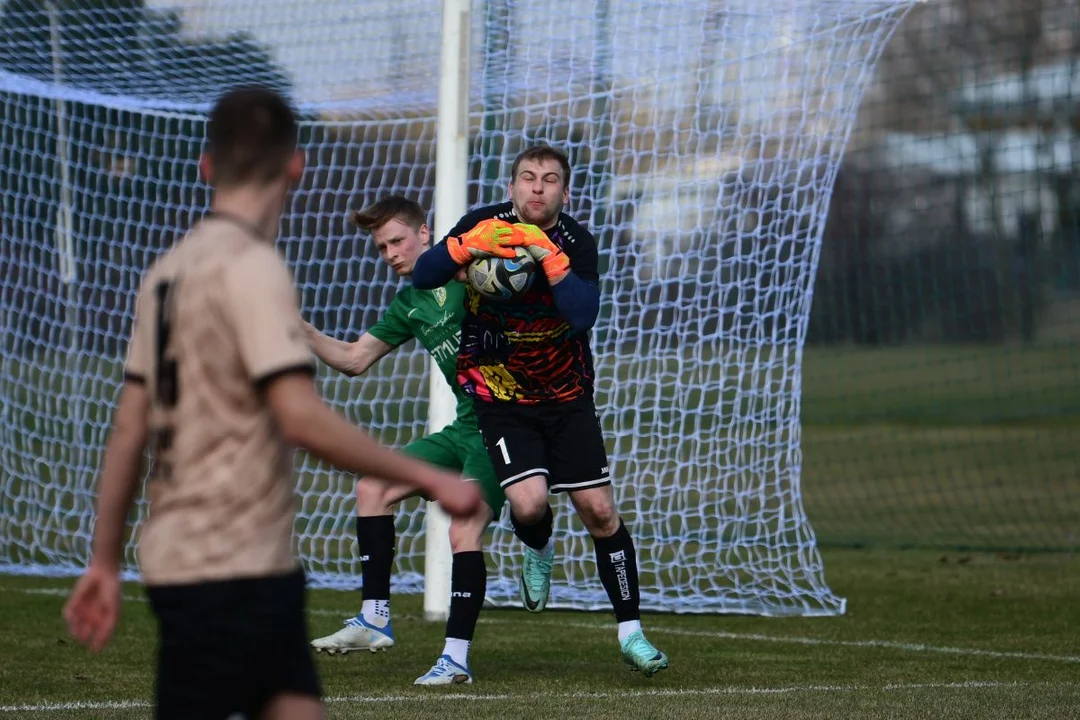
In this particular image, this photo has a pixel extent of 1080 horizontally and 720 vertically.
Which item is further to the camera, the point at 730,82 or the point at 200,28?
the point at 200,28

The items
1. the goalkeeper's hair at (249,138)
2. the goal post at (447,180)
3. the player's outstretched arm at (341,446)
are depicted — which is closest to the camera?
the player's outstretched arm at (341,446)

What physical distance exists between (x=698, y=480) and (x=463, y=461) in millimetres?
2993

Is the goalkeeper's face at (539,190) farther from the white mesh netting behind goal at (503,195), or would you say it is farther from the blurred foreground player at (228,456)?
the white mesh netting behind goal at (503,195)

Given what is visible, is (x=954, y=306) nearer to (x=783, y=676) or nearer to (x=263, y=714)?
(x=783, y=676)

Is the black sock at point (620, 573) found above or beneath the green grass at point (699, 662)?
above

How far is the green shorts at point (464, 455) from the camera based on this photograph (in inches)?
245

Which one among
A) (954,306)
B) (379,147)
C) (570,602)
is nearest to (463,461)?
(570,602)

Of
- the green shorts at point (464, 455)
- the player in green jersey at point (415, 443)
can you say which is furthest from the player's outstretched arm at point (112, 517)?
the green shorts at point (464, 455)

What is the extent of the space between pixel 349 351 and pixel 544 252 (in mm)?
1105

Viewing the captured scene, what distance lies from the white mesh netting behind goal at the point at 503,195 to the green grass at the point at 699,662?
0.69 metres

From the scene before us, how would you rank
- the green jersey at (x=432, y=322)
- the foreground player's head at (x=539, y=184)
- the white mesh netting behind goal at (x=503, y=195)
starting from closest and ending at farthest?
the foreground player's head at (x=539, y=184) → the green jersey at (x=432, y=322) → the white mesh netting behind goal at (x=503, y=195)

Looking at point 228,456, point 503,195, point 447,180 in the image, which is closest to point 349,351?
point 447,180

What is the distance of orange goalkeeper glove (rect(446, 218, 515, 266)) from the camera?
543cm

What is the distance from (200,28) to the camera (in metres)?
9.77
